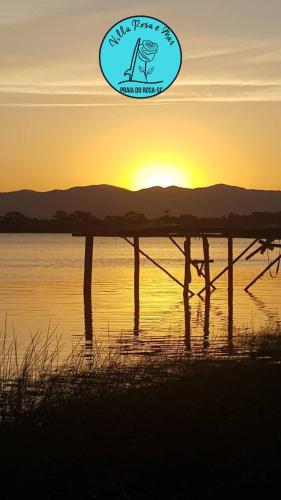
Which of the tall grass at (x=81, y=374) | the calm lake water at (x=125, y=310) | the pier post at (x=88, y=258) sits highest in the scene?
the pier post at (x=88, y=258)

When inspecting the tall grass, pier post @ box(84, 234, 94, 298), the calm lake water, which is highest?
pier post @ box(84, 234, 94, 298)

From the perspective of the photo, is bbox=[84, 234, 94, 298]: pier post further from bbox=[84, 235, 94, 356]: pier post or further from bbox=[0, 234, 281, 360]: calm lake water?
bbox=[0, 234, 281, 360]: calm lake water

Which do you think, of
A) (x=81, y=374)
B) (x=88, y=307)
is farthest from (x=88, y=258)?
(x=81, y=374)

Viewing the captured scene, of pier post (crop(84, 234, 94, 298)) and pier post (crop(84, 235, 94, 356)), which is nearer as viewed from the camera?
pier post (crop(84, 235, 94, 356))

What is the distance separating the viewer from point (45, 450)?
9.66 m

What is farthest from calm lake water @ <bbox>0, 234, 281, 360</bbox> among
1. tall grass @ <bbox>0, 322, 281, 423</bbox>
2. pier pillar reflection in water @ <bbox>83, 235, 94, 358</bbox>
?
tall grass @ <bbox>0, 322, 281, 423</bbox>

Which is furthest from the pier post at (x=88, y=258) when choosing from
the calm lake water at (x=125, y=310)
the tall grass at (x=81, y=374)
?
the tall grass at (x=81, y=374)

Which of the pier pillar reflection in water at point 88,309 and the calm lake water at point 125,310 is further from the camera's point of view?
the calm lake water at point 125,310

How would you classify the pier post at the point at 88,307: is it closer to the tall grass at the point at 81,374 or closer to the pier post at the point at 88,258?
the pier post at the point at 88,258

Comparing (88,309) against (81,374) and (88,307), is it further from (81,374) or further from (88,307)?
(81,374)

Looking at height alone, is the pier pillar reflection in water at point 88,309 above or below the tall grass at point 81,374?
above

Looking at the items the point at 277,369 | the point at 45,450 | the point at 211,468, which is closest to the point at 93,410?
the point at 45,450

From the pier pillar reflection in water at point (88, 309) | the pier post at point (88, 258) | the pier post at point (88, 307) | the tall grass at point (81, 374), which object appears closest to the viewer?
the tall grass at point (81, 374)

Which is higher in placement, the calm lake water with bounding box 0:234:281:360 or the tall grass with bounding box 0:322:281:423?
the calm lake water with bounding box 0:234:281:360
